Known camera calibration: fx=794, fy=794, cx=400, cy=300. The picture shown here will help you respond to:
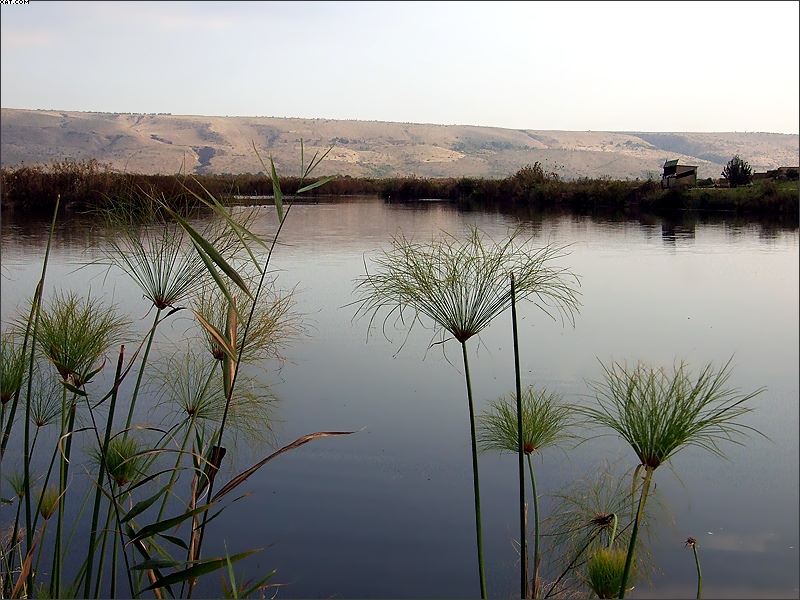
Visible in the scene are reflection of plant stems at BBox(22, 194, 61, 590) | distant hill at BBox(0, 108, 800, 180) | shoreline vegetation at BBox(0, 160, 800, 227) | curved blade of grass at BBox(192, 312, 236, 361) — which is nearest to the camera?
curved blade of grass at BBox(192, 312, 236, 361)

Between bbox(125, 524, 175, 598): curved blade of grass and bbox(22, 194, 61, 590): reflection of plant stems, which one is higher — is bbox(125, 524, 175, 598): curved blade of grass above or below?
below

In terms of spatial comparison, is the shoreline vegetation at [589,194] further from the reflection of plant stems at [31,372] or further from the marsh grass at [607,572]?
the reflection of plant stems at [31,372]

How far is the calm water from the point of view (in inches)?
130

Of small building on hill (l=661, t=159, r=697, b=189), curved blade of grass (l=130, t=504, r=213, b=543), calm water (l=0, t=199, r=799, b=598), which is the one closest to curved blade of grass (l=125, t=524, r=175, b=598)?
curved blade of grass (l=130, t=504, r=213, b=543)

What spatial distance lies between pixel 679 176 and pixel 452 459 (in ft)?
45.6

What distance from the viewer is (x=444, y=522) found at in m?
3.65

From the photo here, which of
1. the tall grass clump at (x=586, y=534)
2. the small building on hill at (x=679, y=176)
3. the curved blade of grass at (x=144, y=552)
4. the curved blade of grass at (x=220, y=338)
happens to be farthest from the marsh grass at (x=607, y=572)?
A: the small building on hill at (x=679, y=176)

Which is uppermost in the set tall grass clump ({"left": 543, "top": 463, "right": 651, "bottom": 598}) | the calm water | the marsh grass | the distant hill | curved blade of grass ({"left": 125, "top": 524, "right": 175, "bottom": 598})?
the distant hill

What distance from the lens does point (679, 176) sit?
1648 centimetres

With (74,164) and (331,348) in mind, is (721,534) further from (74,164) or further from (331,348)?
(74,164)

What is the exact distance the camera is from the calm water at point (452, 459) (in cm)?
330

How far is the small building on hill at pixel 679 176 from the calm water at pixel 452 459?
8267 mm

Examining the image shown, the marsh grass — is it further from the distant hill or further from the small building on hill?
the small building on hill

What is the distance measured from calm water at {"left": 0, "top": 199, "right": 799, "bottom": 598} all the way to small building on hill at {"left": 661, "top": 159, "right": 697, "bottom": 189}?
325 inches
